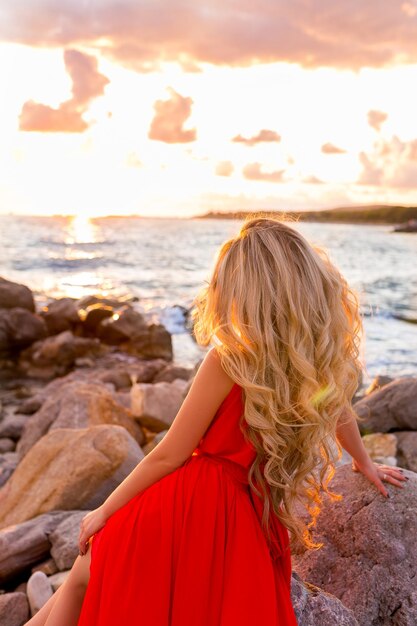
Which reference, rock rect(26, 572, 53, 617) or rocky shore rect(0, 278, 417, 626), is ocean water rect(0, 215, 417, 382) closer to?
rocky shore rect(0, 278, 417, 626)

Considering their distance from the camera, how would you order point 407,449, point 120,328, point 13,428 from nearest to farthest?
1. point 407,449
2. point 13,428
3. point 120,328

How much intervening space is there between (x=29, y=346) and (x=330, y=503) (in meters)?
13.8

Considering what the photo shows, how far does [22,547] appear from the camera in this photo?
495 cm

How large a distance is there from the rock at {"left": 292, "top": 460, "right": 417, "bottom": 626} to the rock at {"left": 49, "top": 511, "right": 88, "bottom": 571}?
1889mm

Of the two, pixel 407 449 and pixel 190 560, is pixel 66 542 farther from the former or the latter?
pixel 407 449

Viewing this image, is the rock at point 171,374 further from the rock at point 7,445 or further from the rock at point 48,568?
the rock at point 48,568

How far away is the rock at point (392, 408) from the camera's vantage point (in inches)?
272

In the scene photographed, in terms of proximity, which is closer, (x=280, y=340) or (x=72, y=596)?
(x=280, y=340)

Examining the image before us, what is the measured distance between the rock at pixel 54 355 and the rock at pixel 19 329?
476 mm

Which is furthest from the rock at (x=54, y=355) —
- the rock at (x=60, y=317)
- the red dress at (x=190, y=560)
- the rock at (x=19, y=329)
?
the red dress at (x=190, y=560)

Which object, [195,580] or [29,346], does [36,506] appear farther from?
[29,346]

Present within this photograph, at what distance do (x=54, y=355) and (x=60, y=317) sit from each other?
301 cm

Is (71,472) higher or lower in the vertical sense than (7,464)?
higher

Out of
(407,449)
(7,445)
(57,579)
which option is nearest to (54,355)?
(7,445)
